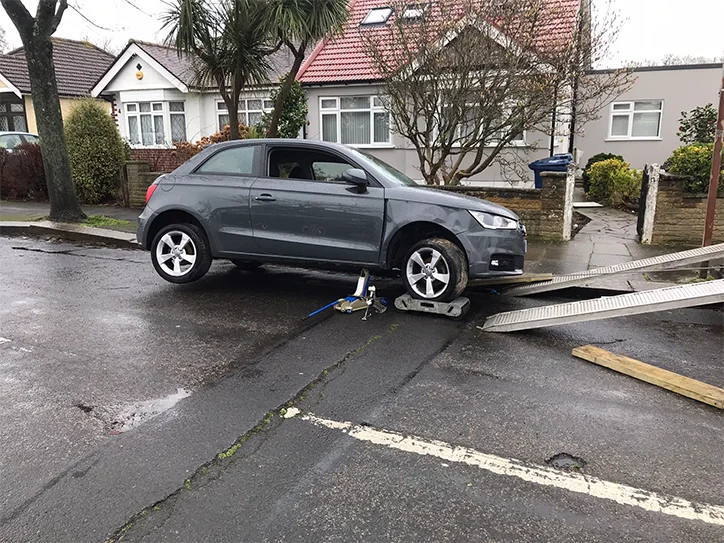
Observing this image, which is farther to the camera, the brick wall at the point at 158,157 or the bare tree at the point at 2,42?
the bare tree at the point at 2,42

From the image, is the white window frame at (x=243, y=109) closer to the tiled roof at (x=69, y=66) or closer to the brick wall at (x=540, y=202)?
the tiled roof at (x=69, y=66)

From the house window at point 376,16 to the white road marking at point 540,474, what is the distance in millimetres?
15484

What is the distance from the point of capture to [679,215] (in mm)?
9148

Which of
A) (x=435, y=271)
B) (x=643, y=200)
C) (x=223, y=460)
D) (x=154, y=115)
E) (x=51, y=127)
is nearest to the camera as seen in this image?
(x=223, y=460)

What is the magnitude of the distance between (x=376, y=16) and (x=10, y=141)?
Result: 11734mm

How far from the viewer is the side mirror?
6.13 m

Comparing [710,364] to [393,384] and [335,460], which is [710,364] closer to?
[393,384]

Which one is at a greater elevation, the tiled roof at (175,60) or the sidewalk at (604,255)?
the tiled roof at (175,60)

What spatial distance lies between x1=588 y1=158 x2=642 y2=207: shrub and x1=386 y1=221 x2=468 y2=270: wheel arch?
8.38 m

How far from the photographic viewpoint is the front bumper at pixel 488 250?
5891mm

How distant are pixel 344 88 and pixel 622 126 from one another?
32.4ft

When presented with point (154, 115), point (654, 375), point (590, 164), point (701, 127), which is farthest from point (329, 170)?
point (154, 115)

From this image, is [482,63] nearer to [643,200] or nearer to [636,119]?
[643,200]

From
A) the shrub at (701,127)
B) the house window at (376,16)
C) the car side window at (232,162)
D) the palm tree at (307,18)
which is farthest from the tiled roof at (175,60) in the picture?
the car side window at (232,162)
